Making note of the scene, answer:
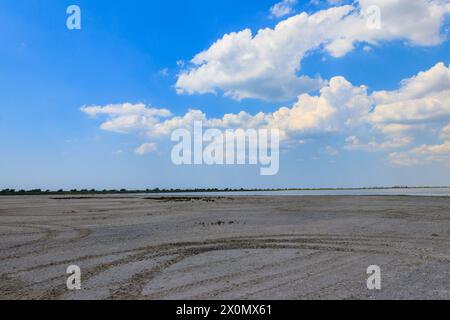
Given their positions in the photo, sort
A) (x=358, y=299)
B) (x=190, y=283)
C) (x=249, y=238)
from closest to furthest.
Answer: (x=358, y=299) → (x=190, y=283) → (x=249, y=238)

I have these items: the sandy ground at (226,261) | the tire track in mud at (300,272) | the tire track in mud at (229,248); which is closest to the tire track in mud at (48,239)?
the sandy ground at (226,261)

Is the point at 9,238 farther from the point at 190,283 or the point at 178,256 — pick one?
the point at 190,283

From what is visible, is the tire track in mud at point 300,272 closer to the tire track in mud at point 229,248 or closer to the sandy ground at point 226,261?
the sandy ground at point 226,261

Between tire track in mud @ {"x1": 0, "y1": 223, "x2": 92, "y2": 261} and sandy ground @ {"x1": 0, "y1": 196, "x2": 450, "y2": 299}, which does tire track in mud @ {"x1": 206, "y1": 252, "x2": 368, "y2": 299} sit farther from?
tire track in mud @ {"x1": 0, "y1": 223, "x2": 92, "y2": 261}

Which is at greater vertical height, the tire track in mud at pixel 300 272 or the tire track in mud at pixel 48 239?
the tire track in mud at pixel 300 272

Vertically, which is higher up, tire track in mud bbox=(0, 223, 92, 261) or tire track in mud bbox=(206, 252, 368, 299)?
tire track in mud bbox=(206, 252, 368, 299)

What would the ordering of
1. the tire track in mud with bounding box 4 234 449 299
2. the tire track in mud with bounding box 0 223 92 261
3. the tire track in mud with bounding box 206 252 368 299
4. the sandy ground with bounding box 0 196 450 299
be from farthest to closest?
the tire track in mud with bounding box 0 223 92 261
the tire track in mud with bounding box 4 234 449 299
the tire track in mud with bounding box 206 252 368 299
the sandy ground with bounding box 0 196 450 299

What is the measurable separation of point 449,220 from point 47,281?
2444cm

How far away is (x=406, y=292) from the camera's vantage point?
368 inches

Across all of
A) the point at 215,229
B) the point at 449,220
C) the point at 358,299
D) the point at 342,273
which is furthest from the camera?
the point at 449,220

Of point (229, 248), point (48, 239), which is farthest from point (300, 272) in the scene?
point (48, 239)

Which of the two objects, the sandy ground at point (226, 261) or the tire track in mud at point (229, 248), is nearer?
the sandy ground at point (226, 261)

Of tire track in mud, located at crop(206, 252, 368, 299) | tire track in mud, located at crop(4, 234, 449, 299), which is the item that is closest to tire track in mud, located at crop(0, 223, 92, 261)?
tire track in mud, located at crop(4, 234, 449, 299)
